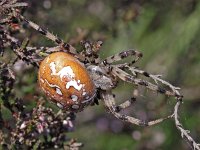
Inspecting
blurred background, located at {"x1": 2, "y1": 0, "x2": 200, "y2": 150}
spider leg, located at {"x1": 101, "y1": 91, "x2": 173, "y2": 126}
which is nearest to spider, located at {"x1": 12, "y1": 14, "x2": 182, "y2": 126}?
spider leg, located at {"x1": 101, "y1": 91, "x2": 173, "y2": 126}

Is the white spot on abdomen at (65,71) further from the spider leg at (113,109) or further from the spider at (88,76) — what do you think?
the spider leg at (113,109)

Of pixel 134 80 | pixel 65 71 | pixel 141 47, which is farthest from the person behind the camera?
pixel 141 47

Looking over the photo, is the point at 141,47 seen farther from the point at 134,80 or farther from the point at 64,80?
the point at 64,80

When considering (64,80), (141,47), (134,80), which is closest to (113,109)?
(134,80)

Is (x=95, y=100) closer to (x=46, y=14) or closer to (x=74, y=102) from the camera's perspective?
(x=74, y=102)

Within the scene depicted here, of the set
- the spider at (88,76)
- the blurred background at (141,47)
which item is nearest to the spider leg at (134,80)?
the spider at (88,76)

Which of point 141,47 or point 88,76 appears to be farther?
point 141,47

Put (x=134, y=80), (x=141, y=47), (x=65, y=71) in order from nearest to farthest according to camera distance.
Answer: (x=65, y=71), (x=134, y=80), (x=141, y=47)
